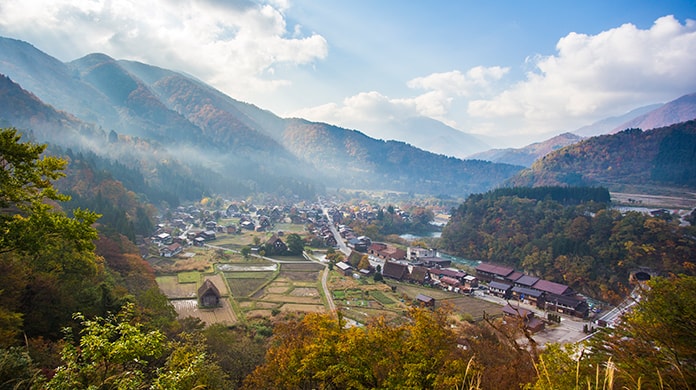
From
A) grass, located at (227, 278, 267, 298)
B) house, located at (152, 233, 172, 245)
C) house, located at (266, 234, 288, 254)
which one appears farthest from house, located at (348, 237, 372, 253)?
house, located at (152, 233, 172, 245)

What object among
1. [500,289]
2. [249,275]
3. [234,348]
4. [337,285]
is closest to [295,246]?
[249,275]

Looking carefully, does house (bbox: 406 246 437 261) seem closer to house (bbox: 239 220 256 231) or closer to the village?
the village

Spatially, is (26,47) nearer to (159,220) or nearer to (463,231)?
(159,220)

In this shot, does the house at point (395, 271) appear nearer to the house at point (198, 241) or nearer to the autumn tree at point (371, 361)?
the house at point (198, 241)

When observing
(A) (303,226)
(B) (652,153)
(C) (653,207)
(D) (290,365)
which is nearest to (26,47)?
(A) (303,226)

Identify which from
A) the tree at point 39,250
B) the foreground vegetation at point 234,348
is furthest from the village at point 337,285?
the foreground vegetation at point 234,348

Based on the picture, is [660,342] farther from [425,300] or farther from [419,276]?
[419,276]
